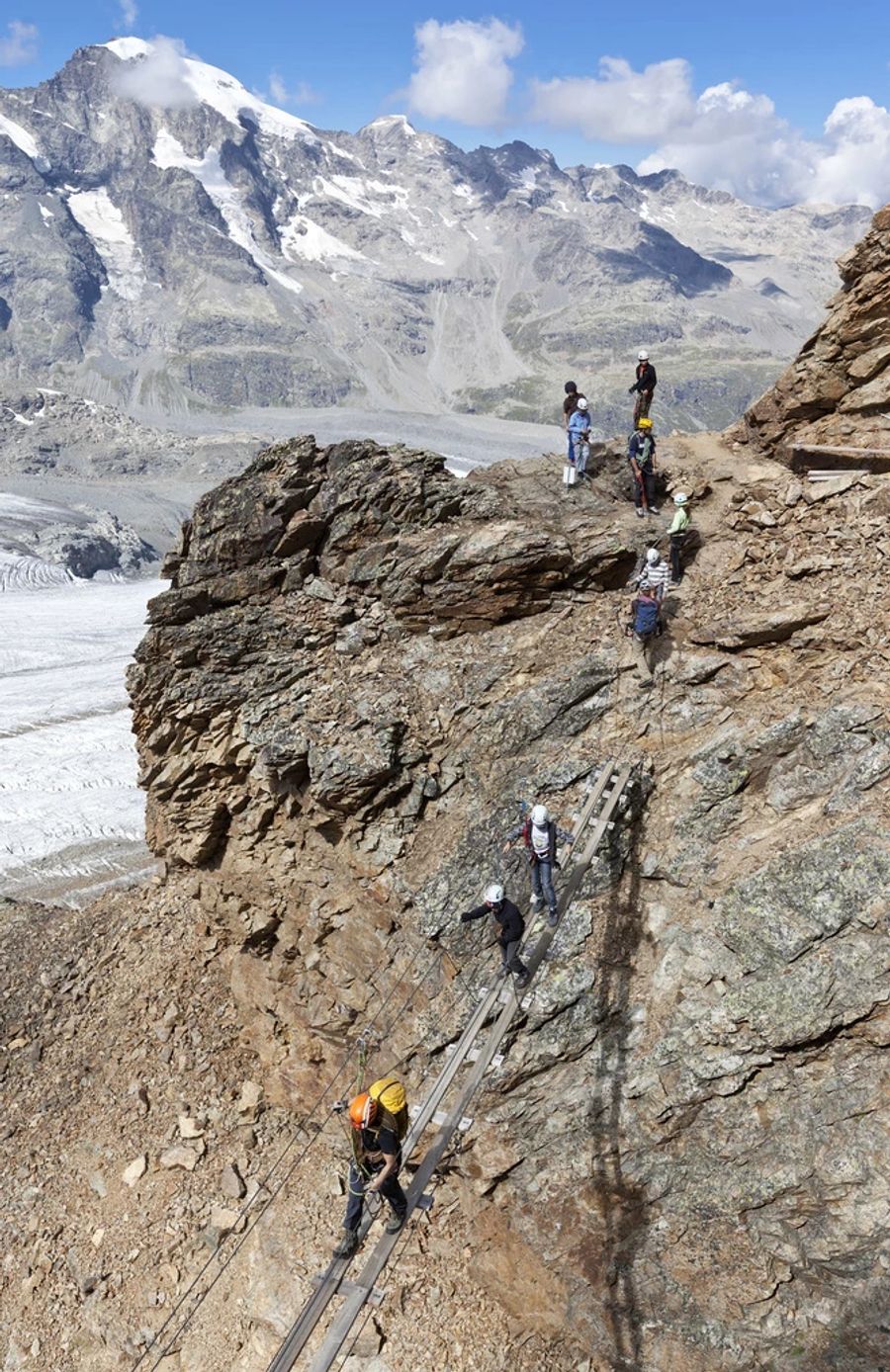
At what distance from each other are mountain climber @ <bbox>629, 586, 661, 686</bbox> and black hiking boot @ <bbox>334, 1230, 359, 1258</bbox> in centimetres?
1146

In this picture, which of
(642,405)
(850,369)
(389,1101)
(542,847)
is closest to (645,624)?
(542,847)

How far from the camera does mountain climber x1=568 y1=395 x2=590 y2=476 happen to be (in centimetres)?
2134

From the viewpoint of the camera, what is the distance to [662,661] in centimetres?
1791

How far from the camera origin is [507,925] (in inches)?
529

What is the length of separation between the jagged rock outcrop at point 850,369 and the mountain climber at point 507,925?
1386cm

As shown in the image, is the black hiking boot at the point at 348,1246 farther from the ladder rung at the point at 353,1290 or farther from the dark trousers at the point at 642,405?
the dark trousers at the point at 642,405

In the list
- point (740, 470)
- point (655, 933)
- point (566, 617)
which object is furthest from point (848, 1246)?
point (740, 470)

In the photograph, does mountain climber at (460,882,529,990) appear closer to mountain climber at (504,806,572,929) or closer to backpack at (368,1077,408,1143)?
mountain climber at (504,806,572,929)

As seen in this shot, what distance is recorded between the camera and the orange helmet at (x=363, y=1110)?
380 inches

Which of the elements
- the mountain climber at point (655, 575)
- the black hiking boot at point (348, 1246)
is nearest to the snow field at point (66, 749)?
the mountain climber at point (655, 575)

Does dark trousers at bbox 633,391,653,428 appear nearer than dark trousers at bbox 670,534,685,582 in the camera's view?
No

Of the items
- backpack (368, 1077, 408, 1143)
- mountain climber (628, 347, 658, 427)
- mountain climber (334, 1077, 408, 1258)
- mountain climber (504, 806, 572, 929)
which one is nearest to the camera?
mountain climber (334, 1077, 408, 1258)

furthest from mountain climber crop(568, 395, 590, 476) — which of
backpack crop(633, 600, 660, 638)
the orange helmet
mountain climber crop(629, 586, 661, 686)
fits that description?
the orange helmet

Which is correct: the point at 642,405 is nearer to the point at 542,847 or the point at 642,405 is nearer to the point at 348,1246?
the point at 542,847
